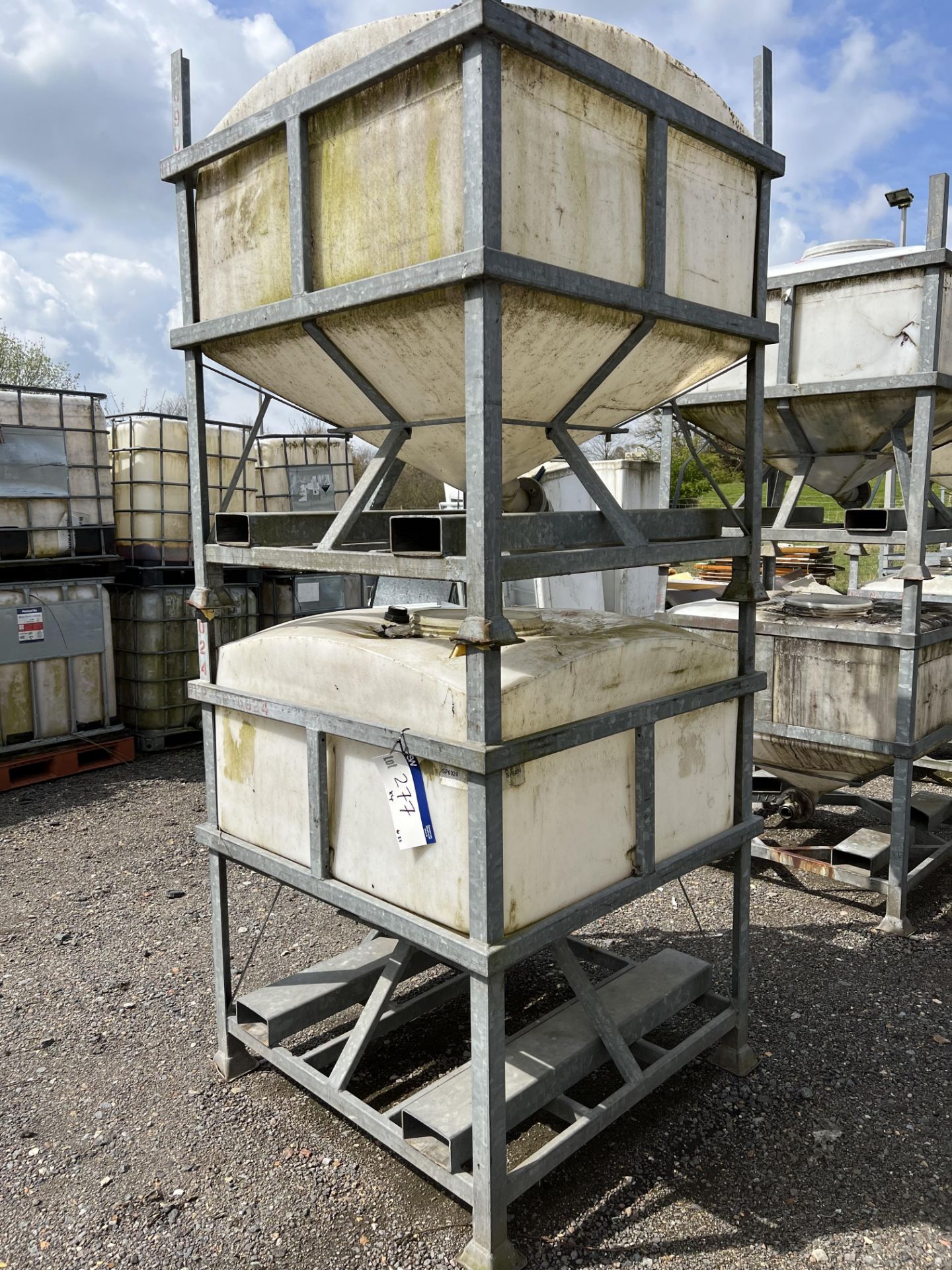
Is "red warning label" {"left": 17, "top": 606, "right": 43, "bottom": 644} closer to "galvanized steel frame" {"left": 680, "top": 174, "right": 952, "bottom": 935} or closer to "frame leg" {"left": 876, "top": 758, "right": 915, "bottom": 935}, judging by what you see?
"galvanized steel frame" {"left": 680, "top": 174, "right": 952, "bottom": 935}

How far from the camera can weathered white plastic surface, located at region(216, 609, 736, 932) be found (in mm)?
2574

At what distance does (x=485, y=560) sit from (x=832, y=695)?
336cm

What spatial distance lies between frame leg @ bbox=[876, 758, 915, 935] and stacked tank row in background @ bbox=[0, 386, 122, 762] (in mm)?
6148

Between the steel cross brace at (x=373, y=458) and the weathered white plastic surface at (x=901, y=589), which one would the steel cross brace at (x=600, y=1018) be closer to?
the steel cross brace at (x=373, y=458)

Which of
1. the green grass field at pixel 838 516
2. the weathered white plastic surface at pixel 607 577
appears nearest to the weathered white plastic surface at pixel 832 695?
the weathered white plastic surface at pixel 607 577

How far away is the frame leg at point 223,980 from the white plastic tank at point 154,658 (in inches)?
191

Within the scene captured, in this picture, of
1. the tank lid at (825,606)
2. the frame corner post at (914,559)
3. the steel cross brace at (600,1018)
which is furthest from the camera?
the tank lid at (825,606)

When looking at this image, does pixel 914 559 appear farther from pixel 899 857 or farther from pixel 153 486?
pixel 153 486

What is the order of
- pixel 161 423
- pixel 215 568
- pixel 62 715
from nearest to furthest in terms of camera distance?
pixel 215 568
pixel 62 715
pixel 161 423

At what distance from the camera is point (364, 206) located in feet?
8.32

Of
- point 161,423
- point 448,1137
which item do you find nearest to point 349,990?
point 448,1137

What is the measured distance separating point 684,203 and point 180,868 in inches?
186

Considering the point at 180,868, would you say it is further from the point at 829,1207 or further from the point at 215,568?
the point at 829,1207

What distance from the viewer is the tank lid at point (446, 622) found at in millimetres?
3232
